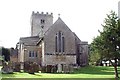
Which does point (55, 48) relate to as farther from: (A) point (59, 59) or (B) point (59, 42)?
(A) point (59, 59)

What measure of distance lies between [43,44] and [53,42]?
2.19m

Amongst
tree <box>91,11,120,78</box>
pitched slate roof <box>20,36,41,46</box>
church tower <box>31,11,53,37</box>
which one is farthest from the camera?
church tower <box>31,11,53,37</box>

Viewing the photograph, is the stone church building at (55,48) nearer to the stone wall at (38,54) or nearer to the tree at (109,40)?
the stone wall at (38,54)

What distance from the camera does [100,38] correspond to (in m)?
33.2

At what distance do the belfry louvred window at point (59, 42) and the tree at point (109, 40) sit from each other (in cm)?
2588

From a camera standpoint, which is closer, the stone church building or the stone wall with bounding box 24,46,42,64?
the stone church building

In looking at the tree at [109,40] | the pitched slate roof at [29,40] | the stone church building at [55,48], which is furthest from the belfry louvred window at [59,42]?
the tree at [109,40]

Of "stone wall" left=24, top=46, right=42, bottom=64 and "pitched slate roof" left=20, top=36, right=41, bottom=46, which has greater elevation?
"pitched slate roof" left=20, top=36, right=41, bottom=46

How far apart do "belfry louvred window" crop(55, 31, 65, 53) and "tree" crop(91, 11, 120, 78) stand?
84.9ft

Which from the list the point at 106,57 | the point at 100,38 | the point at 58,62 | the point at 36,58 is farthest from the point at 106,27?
the point at 36,58

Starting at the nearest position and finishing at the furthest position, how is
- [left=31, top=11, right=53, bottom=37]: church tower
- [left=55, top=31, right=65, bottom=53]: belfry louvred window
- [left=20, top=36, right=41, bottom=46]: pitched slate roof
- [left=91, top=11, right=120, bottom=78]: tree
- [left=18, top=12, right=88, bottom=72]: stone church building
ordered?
[left=91, top=11, right=120, bottom=78]: tree
[left=18, top=12, right=88, bottom=72]: stone church building
[left=55, top=31, right=65, bottom=53]: belfry louvred window
[left=20, top=36, right=41, bottom=46]: pitched slate roof
[left=31, top=11, right=53, bottom=37]: church tower

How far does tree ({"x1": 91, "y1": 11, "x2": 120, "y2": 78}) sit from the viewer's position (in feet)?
108

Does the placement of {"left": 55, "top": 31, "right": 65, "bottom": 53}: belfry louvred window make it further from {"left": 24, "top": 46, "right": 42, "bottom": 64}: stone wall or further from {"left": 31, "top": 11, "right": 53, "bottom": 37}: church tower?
{"left": 31, "top": 11, "right": 53, "bottom": 37}: church tower

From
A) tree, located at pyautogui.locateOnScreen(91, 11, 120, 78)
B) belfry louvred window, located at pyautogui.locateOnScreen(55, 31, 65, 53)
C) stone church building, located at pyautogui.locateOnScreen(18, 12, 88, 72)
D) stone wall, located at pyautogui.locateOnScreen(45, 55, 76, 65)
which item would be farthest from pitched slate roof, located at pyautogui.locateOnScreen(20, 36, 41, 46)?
tree, located at pyautogui.locateOnScreen(91, 11, 120, 78)
